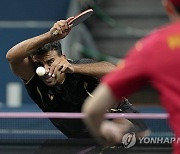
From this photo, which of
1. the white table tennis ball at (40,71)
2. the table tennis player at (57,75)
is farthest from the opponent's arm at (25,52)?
the white table tennis ball at (40,71)

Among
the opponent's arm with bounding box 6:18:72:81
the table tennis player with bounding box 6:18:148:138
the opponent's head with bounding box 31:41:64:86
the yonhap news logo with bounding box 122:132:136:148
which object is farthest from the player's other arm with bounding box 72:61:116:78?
the yonhap news logo with bounding box 122:132:136:148

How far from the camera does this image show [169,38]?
2191mm

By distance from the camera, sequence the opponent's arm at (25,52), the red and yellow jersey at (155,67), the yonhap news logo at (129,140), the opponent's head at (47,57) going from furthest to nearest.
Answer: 1. the opponent's head at (47,57)
2. the opponent's arm at (25,52)
3. the yonhap news logo at (129,140)
4. the red and yellow jersey at (155,67)

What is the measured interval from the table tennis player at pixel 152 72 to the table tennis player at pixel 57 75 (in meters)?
2.00

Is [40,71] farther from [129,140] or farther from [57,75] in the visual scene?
[129,140]

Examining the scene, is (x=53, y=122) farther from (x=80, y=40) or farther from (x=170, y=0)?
(x=80, y=40)

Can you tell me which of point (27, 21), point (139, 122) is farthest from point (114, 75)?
point (27, 21)

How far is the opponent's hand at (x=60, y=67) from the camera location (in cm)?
436

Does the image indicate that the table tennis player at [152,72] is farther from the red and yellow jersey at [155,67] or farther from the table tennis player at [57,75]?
the table tennis player at [57,75]

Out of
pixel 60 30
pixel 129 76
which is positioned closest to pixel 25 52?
A: pixel 60 30

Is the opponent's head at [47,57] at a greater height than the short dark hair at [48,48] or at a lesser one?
lesser

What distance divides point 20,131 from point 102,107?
2289mm

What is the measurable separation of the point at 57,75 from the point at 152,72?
2.29 m

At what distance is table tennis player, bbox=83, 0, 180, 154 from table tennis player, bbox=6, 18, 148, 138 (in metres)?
2.00
